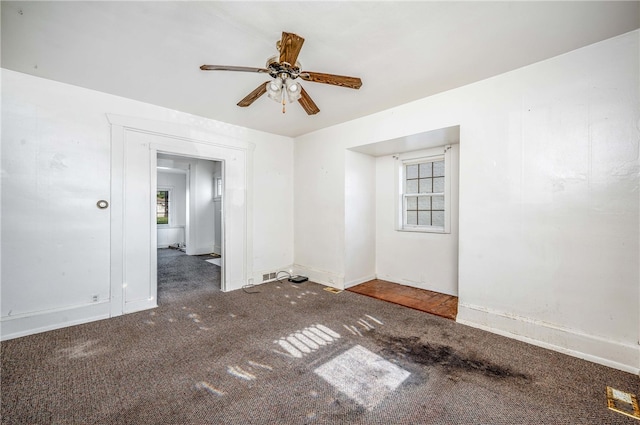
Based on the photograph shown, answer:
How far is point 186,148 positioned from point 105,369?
8.96 feet

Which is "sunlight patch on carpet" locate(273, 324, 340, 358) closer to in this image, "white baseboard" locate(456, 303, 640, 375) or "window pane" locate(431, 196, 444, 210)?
"white baseboard" locate(456, 303, 640, 375)

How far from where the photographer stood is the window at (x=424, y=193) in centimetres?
415

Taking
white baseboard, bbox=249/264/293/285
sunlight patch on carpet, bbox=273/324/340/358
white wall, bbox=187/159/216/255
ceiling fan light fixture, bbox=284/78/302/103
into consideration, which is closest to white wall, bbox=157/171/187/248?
white wall, bbox=187/159/216/255

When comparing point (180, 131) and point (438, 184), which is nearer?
point (180, 131)

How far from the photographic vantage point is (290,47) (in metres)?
1.89

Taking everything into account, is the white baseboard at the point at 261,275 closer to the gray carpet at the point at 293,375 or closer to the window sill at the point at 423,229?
the gray carpet at the point at 293,375

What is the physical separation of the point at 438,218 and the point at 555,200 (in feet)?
5.88

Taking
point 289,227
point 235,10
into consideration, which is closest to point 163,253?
point 289,227

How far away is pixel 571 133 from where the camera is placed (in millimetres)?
2406

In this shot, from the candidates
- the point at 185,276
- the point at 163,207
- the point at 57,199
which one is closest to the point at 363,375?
the point at 57,199

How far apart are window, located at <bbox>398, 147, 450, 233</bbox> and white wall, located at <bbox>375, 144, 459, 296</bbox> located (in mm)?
94

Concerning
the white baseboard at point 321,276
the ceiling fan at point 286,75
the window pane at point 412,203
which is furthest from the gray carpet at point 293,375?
the ceiling fan at point 286,75

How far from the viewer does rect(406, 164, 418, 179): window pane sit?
450 cm

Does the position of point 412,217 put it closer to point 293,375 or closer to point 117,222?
point 293,375
